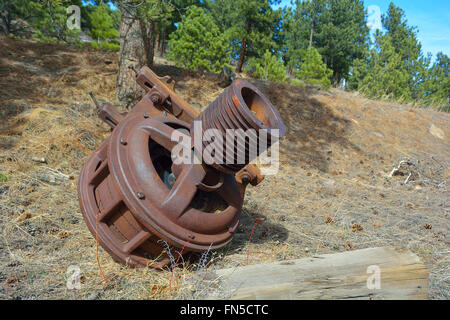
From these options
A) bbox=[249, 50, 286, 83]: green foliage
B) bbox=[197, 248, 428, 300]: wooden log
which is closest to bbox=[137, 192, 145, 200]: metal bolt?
bbox=[197, 248, 428, 300]: wooden log

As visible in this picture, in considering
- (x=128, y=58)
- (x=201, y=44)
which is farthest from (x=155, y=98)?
(x=201, y=44)

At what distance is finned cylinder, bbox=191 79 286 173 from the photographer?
2.03 m

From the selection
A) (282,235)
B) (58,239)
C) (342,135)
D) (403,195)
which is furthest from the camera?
(342,135)

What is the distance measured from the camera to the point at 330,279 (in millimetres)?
1968

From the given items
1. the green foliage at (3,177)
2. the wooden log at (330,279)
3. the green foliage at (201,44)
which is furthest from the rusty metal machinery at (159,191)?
the green foliage at (201,44)

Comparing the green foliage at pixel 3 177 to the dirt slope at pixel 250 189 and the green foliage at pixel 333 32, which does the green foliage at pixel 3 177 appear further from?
the green foliage at pixel 333 32

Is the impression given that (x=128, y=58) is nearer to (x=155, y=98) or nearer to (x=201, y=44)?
(x=155, y=98)

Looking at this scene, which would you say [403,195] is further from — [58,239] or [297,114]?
[58,239]

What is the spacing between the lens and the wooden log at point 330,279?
1832mm

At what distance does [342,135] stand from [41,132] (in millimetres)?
6718

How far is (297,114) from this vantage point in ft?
26.5

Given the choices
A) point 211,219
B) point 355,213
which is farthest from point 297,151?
point 211,219

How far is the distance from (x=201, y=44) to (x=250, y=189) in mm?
10609
